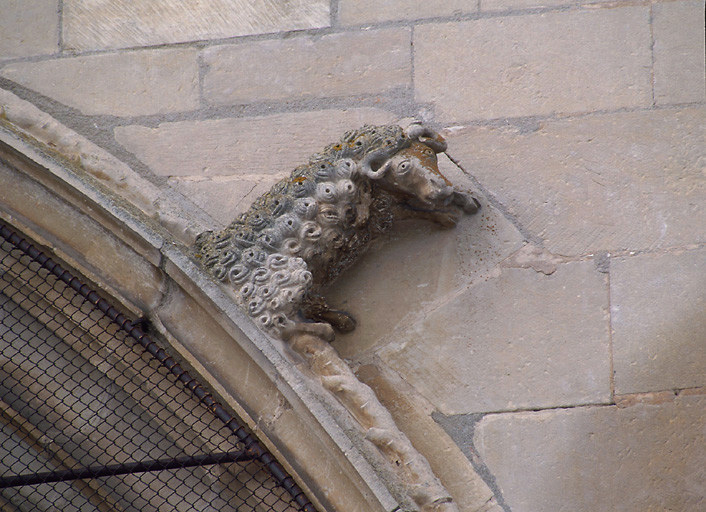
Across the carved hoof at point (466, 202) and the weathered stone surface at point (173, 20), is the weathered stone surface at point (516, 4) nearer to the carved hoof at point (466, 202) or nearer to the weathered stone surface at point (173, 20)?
the weathered stone surface at point (173, 20)

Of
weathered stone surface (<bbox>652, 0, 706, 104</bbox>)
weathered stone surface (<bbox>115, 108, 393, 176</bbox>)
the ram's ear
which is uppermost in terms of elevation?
weathered stone surface (<bbox>115, 108, 393, 176</bbox>)

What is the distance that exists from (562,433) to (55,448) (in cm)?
143

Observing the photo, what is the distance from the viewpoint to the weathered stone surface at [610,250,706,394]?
2.44 m

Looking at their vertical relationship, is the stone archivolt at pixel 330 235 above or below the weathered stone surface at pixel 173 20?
below

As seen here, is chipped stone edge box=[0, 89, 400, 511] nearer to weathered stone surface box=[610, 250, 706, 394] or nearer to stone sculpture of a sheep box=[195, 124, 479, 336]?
stone sculpture of a sheep box=[195, 124, 479, 336]

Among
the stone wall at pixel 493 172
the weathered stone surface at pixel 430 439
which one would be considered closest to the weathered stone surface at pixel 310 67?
the stone wall at pixel 493 172

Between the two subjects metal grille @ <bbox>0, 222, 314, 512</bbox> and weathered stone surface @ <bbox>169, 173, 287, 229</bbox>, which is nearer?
metal grille @ <bbox>0, 222, 314, 512</bbox>

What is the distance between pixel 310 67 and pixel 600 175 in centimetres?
90

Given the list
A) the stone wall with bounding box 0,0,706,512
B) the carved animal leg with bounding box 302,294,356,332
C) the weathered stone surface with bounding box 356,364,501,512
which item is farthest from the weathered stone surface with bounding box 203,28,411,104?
the weathered stone surface with bounding box 356,364,501,512

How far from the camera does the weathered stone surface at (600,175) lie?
258cm

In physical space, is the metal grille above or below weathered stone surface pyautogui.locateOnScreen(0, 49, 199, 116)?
below

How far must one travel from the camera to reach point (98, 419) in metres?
2.75

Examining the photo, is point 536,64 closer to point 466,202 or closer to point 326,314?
point 466,202

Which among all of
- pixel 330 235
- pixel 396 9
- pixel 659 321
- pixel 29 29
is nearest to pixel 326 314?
pixel 330 235
